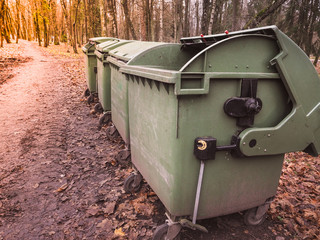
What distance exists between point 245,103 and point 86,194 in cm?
224

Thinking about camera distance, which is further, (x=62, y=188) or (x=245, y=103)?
(x=62, y=188)

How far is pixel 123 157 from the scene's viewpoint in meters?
3.65

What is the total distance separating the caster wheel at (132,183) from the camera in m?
3.00

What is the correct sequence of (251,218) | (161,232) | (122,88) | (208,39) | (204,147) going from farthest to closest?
(122,88) → (208,39) → (251,218) → (161,232) → (204,147)

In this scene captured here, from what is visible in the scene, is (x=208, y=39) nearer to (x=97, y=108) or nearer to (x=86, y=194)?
(x=86, y=194)

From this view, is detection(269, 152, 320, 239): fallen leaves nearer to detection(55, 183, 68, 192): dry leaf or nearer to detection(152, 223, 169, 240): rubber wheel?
detection(152, 223, 169, 240): rubber wheel

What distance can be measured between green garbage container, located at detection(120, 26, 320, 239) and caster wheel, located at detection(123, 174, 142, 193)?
2.72ft

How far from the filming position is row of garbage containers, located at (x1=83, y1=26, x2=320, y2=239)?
1846mm

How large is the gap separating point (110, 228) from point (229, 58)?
201cm

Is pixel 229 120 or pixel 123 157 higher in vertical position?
pixel 229 120

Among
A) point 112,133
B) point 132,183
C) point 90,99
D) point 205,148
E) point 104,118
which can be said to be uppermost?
point 205,148

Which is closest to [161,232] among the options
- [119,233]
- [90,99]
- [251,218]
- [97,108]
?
[119,233]

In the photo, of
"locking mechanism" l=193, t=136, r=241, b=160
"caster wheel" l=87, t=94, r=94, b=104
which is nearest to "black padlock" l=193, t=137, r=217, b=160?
"locking mechanism" l=193, t=136, r=241, b=160

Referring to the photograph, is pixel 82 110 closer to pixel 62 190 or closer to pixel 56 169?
pixel 56 169
